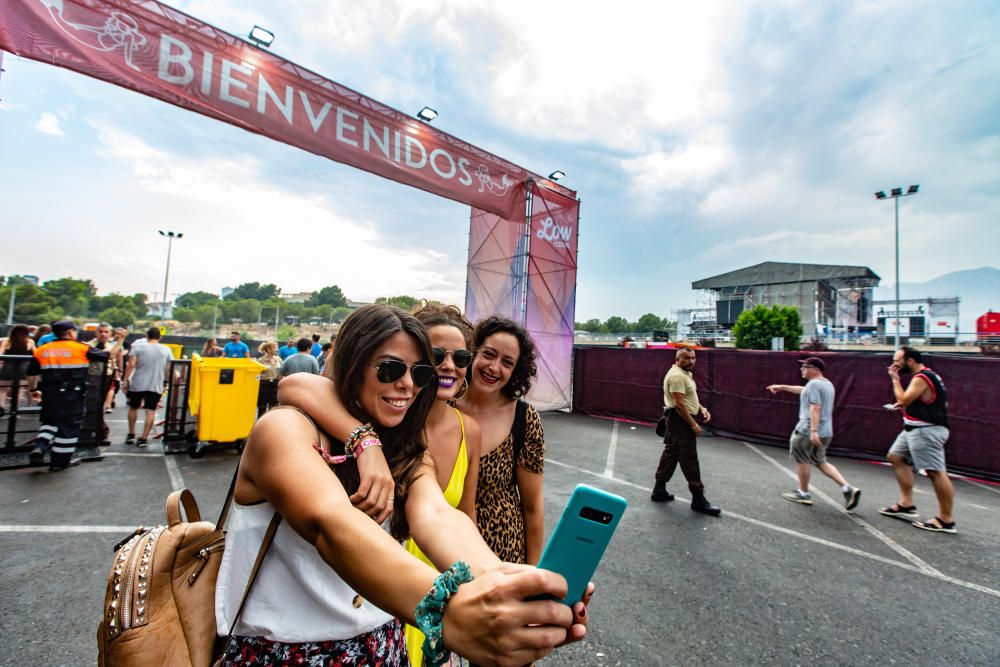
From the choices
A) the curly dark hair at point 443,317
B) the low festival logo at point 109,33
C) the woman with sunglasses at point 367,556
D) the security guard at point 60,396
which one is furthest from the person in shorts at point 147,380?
the woman with sunglasses at point 367,556

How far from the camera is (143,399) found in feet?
22.6

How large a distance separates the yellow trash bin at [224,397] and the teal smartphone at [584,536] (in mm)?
7127

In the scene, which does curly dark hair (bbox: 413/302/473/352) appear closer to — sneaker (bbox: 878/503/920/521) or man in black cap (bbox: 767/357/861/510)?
man in black cap (bbox: 767/357/861/510)

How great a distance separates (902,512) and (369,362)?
6.65 m

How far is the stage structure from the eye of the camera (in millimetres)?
5508

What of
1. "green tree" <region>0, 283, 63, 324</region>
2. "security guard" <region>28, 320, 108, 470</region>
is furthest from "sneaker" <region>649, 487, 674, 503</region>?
"green tree" <region>0, 283, 63, 324</region>

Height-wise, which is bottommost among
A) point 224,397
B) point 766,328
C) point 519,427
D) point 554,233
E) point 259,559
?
Result: point 224,397

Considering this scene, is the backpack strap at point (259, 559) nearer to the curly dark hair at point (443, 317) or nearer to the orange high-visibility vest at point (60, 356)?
the curly dark hair at point (443, 317)

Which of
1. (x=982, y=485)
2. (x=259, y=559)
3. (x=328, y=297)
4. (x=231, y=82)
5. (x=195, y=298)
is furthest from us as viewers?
(x=195, y=298)

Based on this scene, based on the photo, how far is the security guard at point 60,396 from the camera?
5266mm

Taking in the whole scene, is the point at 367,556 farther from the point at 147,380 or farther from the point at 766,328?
the point at 766,328

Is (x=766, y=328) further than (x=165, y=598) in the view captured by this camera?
Yes

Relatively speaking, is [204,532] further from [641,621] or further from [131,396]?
[131,396]

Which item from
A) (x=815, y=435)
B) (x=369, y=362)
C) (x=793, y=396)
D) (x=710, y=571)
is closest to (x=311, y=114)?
(x=369, y=362)
